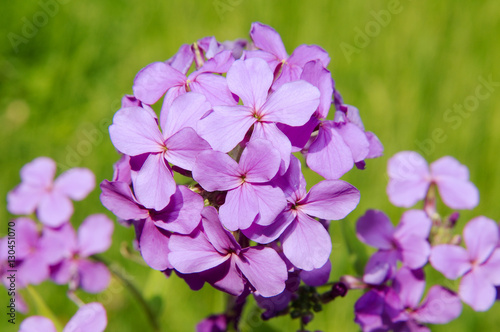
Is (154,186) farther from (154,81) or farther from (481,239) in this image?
(481,239)

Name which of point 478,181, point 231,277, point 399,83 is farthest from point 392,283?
point 399,83

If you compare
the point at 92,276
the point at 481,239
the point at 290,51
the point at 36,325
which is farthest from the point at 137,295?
the point at 290,51

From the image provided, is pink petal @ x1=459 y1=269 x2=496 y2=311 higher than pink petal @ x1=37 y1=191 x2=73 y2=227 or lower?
higher

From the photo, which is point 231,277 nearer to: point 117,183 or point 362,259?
point 117,183

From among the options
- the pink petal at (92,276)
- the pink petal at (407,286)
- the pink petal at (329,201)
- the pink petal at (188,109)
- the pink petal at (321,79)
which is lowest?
the pink petal at (92,276)

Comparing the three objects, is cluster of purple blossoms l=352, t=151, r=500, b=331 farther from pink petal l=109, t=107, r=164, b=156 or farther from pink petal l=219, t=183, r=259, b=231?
pink petal l=109, t=107, r=164, b=156

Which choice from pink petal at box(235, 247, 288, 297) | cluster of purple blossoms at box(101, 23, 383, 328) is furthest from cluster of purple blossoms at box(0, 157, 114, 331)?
pink petal at box(235, 247, 288, 297)

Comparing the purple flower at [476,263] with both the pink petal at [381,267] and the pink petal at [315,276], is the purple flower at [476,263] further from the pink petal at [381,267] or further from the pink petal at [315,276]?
the pink petal at [315,276]

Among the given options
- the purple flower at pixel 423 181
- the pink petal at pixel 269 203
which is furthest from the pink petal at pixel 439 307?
the pink petal at pixel 269 203
